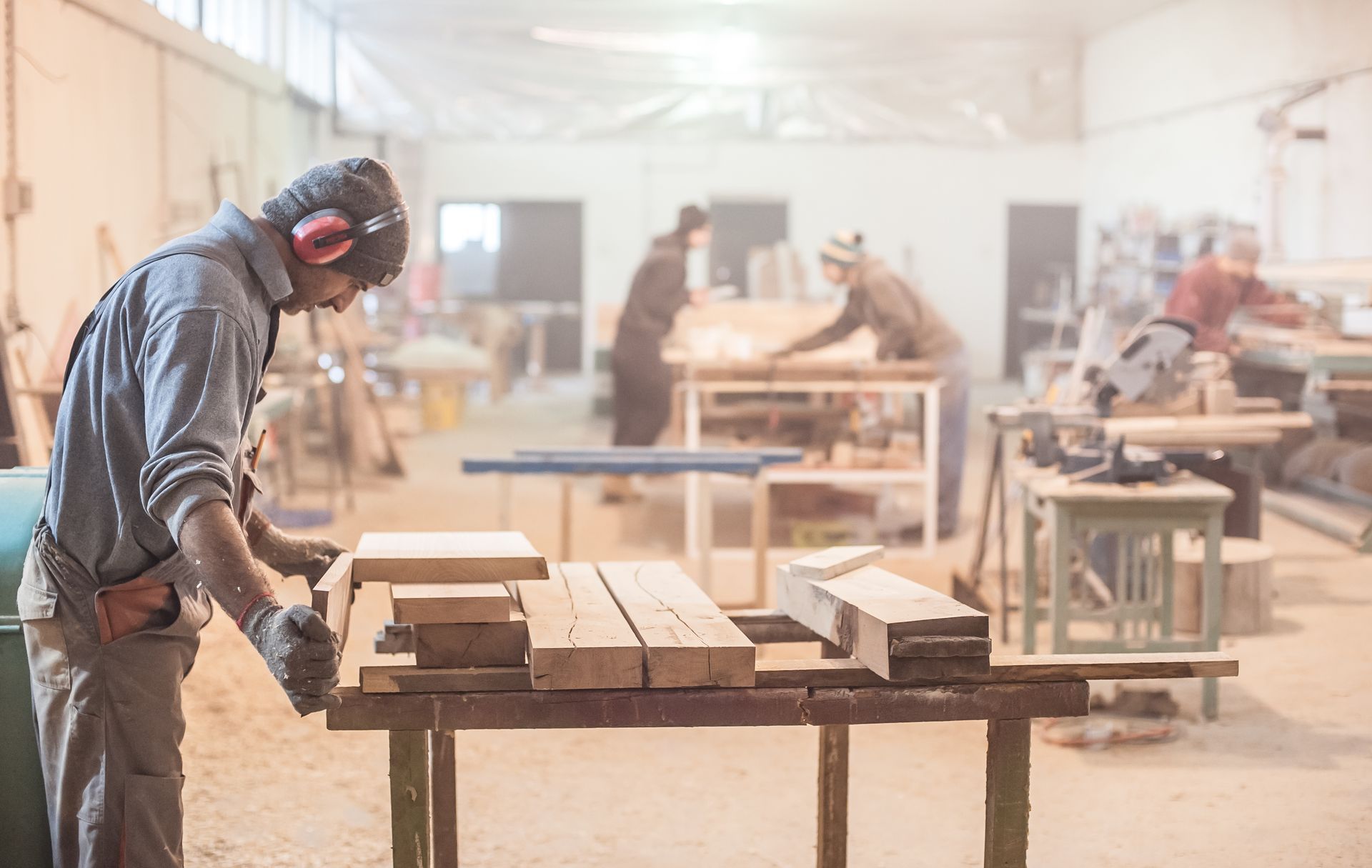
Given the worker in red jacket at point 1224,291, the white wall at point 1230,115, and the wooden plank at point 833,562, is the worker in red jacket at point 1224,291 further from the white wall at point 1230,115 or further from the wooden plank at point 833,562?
the wooden plank at point 833,562

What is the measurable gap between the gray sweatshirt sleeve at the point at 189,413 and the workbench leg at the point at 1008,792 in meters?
1.21

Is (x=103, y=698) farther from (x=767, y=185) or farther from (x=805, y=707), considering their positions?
(x=767, y=185)

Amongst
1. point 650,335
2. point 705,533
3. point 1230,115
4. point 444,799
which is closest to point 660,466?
point 705,533

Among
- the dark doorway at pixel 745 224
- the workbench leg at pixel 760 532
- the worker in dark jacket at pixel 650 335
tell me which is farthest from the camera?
the dark doorway at pixel 745 224

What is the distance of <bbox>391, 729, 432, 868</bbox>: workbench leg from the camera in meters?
2.02

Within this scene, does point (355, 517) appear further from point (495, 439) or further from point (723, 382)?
point (495, 439)

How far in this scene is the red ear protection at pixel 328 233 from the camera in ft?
6.88

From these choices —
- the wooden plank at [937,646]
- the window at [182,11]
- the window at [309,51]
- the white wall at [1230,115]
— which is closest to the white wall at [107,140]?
the window at [182,11]

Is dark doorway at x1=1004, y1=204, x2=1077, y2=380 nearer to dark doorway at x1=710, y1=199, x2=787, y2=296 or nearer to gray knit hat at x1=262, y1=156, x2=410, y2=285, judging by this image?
dark doorway at x1=710, y1=199, x2=787, y2=296

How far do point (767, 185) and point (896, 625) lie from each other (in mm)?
12046

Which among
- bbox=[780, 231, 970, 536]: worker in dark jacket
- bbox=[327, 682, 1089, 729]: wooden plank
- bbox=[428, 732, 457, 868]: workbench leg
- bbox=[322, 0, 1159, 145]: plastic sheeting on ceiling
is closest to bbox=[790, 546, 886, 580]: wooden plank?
bbox=[327, 682, 1089, 729]: wooden plank

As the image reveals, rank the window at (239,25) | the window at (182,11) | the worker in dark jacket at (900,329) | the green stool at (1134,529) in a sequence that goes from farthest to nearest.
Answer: the window at (239,25), the window at (182,11), the worker in dark jacket at (900,329), the green stool at (1134,529)

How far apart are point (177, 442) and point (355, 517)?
19.0ft

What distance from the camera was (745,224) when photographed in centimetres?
1392
